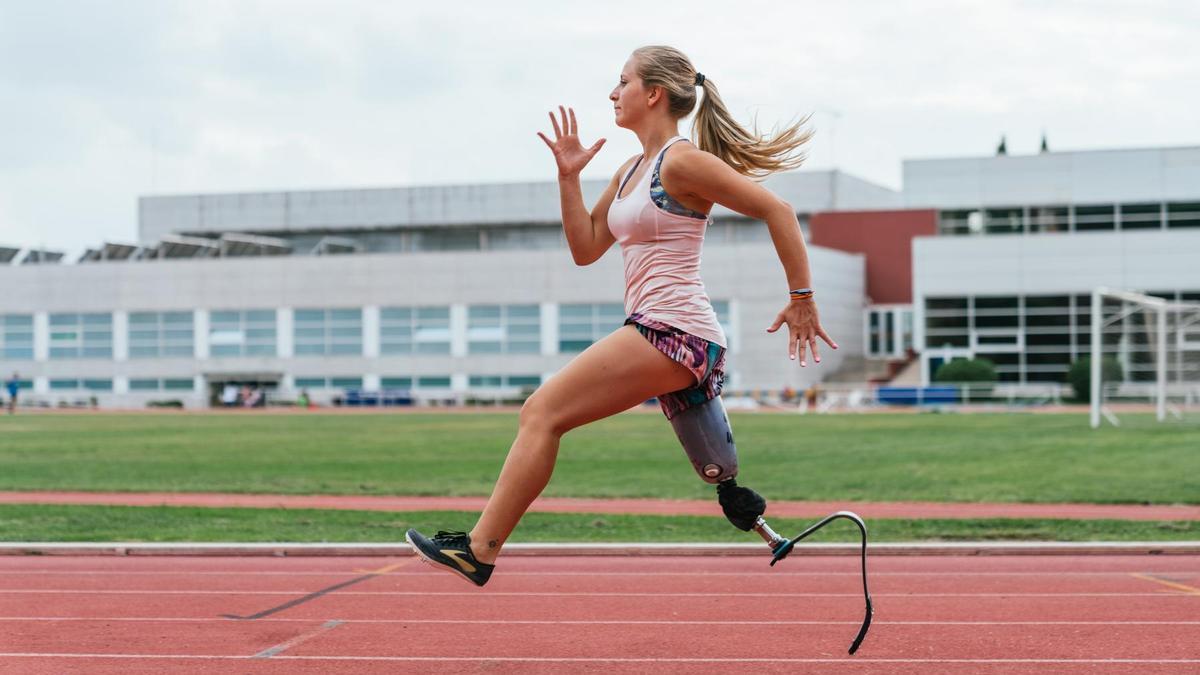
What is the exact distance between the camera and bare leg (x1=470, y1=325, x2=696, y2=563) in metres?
5.24

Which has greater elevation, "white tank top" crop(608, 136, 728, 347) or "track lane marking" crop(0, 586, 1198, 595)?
"white tank top" crop(608, 136, 728, 347)

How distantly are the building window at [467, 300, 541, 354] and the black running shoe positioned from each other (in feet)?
228

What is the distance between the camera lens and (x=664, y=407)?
18.3 feet

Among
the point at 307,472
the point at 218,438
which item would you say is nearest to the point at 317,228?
the point at 218,438

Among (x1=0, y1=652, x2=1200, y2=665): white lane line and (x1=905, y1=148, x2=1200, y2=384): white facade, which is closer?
(x1=0, y1=652, x2=1200, y2=665): white lane line

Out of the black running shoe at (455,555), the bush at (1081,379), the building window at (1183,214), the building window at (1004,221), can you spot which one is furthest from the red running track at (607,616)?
the building window at (1183,214)

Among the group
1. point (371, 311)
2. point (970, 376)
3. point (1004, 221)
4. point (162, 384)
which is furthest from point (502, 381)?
point (1004, 221)

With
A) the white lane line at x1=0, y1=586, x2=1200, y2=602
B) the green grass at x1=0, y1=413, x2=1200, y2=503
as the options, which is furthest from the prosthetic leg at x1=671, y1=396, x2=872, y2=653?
the green grass at x1=0, y1=413, x2=1200, y2=503

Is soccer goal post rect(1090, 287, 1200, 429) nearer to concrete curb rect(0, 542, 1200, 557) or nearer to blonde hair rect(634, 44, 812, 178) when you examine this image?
concrete curb rect(0, 542, 1200, 557)

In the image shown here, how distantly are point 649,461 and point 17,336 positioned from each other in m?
66.2

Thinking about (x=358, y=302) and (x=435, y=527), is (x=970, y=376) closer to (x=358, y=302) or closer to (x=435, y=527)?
(x=358, y=302)

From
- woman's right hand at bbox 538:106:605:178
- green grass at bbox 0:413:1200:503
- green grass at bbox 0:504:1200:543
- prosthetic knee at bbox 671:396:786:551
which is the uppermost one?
woman's right hand at bbox 538:106:605:178

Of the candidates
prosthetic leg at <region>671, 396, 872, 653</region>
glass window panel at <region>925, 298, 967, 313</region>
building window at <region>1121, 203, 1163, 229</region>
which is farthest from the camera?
building window at <region>1121, 203, 1163, 229</region>

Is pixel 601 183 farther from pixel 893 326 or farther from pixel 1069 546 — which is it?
pixel 1069 546
